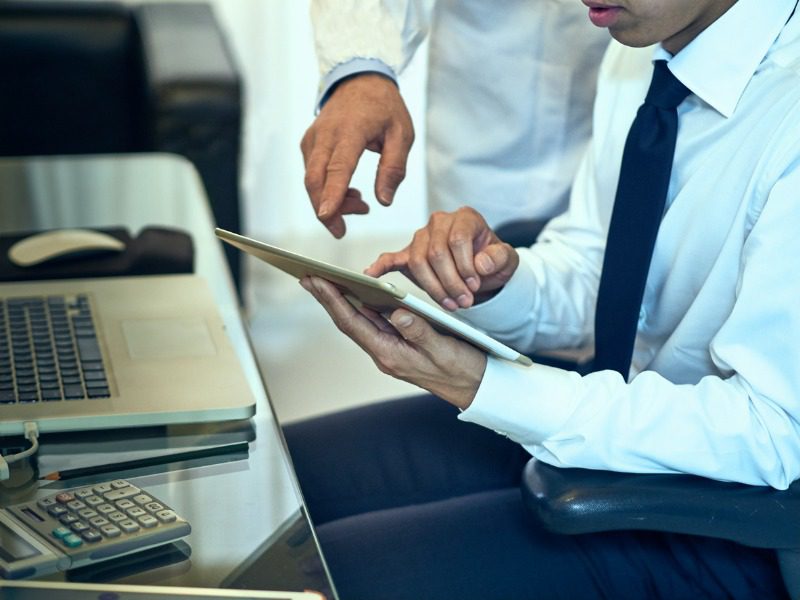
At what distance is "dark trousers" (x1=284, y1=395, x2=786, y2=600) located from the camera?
117 centimetres

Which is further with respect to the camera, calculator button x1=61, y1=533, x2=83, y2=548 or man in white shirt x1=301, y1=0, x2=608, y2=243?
man in white shirt x1=301, y1=0, x2=608, y2=243

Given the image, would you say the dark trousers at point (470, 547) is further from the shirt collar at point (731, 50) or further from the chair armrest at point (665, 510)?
the shirt collar at point (731, 50)

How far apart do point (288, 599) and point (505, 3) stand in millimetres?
1164

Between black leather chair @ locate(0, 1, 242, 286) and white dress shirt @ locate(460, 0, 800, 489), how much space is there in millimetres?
1438

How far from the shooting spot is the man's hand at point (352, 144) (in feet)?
4.34

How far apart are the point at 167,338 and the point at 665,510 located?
57 centimetres

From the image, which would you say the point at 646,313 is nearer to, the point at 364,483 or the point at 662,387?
the point at 662,387

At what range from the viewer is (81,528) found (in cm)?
90

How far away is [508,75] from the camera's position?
1.82 meters

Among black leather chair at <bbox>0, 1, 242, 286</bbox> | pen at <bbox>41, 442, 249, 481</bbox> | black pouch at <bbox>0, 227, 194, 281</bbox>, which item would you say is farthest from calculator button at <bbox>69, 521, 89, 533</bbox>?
black leather chair at <bbox>0, 1, 242, 286</bbox>

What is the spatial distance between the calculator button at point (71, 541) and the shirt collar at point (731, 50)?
2.63 ft

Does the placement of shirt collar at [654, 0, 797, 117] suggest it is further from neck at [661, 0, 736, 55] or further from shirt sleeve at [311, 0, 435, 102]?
shirt sleeve at [311, 0, 435, 102]

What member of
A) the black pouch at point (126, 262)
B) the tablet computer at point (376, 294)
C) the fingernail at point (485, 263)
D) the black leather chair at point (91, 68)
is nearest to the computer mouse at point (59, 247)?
the black pouch at point (126, 262)

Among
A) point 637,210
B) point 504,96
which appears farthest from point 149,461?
point 504,96
